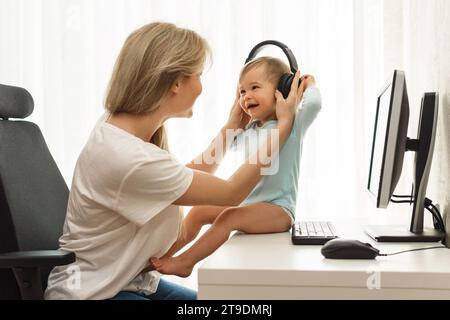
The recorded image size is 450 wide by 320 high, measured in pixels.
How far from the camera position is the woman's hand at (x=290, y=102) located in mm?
1389

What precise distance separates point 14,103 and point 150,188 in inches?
18.0

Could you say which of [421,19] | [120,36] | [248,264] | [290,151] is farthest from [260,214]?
[120,36]

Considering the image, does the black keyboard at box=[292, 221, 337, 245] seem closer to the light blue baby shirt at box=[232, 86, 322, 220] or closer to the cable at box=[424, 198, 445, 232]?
the light blue baby shirt at box=[232, 86, 322, 220]

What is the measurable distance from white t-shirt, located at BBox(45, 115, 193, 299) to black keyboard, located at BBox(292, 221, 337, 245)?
265 millimetres

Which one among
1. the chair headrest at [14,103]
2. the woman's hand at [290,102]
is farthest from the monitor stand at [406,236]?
the chair headrest at [14,103]

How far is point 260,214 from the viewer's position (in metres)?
1.39

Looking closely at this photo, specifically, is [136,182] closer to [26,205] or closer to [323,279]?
[26,205]

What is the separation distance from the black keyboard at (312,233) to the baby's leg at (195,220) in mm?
264

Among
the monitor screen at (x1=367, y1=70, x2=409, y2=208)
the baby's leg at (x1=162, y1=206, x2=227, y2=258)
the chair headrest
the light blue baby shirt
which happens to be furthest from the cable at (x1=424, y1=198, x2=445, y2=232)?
the chair headrest

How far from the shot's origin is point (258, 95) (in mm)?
1565

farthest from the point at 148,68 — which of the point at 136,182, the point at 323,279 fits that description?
the point at 323,279

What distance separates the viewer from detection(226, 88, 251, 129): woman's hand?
5.48 feet
